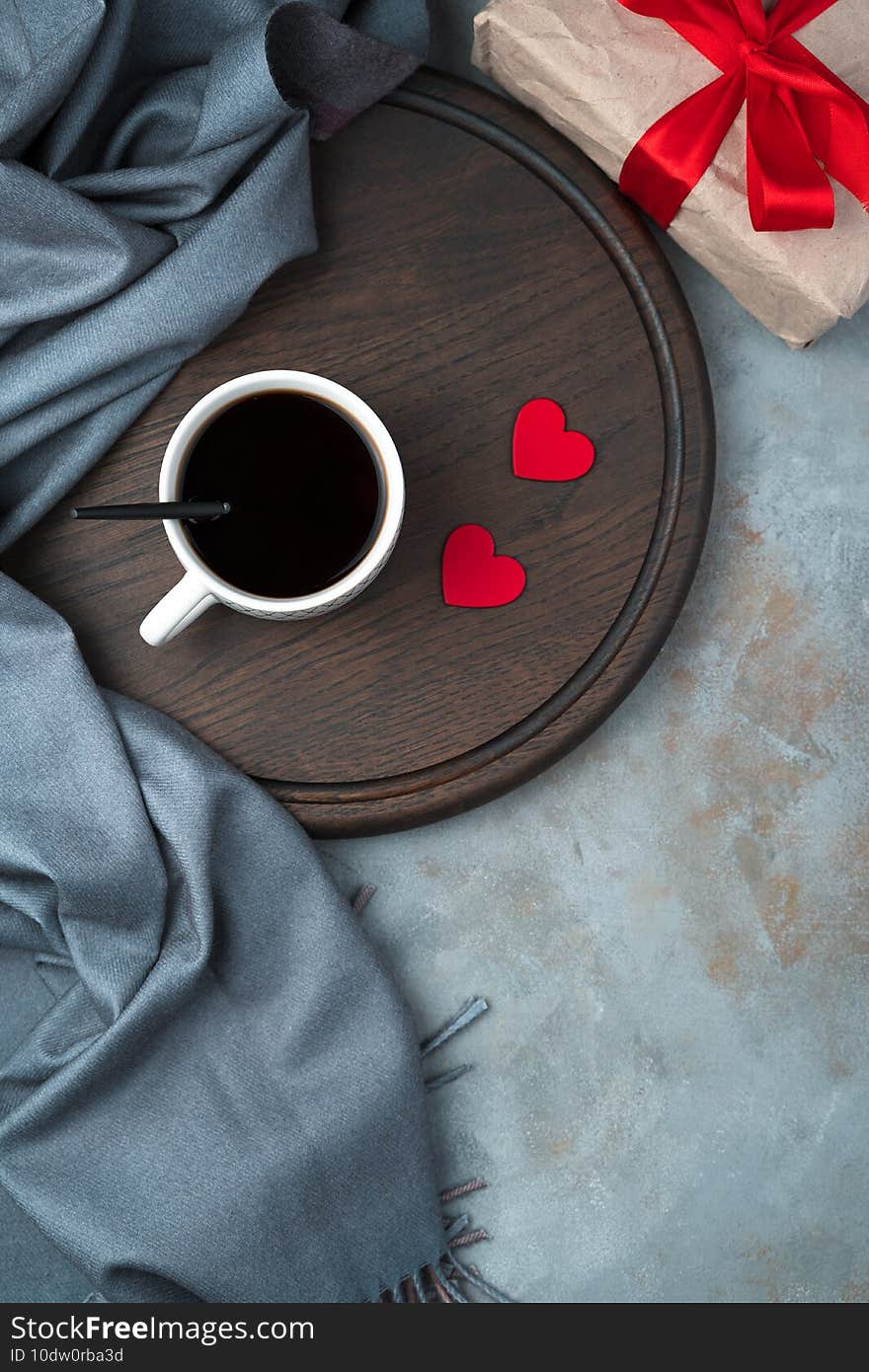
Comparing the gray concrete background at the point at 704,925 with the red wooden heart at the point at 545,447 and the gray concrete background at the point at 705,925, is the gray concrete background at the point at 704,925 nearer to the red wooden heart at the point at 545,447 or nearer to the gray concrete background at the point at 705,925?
the gray concrete background at the point at 705,925

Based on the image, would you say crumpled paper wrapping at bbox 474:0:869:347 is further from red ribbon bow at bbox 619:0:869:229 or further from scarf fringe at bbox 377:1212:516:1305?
scarf fringe at bbox 377:1212:516:1305

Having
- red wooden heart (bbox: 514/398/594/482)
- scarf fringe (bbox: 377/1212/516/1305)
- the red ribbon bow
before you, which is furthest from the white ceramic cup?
scarf fringe (bbox: 377/1212/516/1305)

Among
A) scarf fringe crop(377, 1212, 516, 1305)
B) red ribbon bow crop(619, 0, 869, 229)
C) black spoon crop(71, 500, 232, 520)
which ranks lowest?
scarf fringe crop(377, 1212, 516, 1305)

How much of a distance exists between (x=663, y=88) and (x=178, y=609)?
1.44ft

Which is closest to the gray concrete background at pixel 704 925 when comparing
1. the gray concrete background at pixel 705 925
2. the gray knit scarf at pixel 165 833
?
the gray concrete background at pixel 705 925

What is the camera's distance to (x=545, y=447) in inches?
27.2

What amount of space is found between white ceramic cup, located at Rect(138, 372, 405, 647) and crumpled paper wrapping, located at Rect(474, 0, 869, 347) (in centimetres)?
26

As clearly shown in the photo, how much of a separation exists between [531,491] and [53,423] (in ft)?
0.96

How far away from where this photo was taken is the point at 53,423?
681 millimetres

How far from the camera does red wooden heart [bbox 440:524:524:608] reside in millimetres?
688

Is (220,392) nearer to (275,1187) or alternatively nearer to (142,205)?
(142,205)

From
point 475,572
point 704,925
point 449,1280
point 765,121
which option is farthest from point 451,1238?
point 765,121

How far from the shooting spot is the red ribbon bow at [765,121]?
2.21 ft
